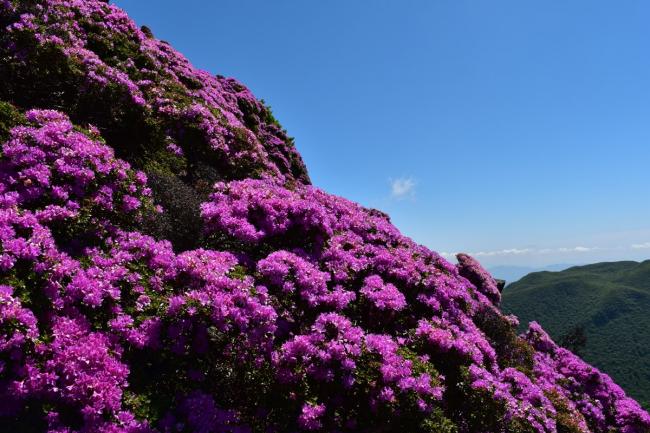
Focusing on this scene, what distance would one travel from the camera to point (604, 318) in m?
168

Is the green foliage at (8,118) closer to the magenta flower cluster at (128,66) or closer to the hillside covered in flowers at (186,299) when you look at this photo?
the hillside covered in flowers at (186,299)

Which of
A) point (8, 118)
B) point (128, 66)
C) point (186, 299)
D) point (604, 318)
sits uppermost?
point (128, 66)

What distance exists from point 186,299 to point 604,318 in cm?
20492

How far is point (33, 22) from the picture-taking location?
49.1ft

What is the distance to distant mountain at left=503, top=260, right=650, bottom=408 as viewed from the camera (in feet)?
410

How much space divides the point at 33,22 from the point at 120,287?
12.8 metres

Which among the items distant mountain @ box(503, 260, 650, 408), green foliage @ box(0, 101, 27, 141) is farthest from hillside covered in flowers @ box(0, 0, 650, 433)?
distant mountain @ box(503, 260, 650, 408)

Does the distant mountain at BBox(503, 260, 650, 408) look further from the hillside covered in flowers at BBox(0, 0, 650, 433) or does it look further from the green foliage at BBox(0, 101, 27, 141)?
the green foliage at BBox(0, 101, 27, 141)

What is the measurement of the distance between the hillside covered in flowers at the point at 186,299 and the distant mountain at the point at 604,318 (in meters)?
130

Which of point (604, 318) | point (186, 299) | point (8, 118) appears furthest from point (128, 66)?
point (604, 318)

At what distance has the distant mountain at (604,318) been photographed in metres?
125

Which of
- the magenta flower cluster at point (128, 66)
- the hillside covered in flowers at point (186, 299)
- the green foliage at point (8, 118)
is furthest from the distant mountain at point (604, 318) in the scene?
the green foliage at point (8, 118)

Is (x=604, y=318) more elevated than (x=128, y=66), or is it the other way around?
(x=128, y=66)

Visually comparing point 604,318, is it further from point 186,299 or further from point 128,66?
point 186,299
